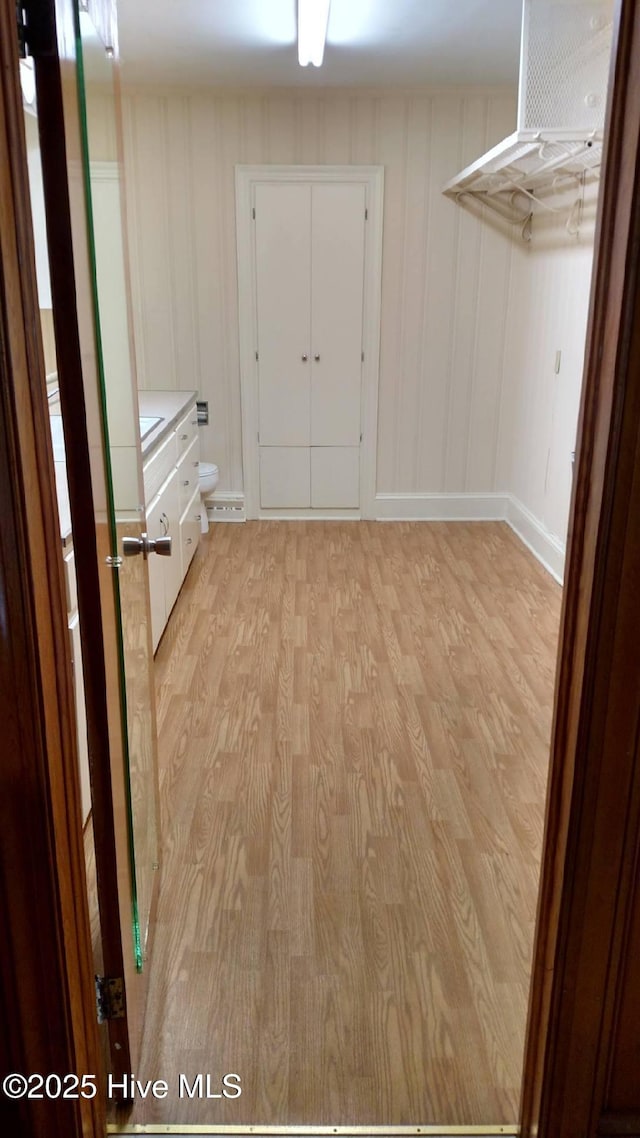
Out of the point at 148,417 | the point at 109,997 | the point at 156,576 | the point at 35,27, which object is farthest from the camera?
the point at 148,417

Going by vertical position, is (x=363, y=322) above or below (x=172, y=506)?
above

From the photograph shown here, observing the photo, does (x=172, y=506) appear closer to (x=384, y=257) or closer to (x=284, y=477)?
(x=284, y=477)

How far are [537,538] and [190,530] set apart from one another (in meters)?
1.97

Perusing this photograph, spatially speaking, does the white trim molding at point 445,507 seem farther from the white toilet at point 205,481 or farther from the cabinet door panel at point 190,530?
the cabinet door panel at point 190,530

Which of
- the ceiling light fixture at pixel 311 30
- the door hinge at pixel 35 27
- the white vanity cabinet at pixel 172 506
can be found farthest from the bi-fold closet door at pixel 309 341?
the door hinge at pixel 35 27

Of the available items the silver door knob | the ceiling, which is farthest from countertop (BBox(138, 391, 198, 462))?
the ceiling

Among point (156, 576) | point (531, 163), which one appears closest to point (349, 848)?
point (156, 576)

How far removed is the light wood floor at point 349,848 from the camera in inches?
65.8

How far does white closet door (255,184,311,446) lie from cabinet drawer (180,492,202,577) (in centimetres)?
87

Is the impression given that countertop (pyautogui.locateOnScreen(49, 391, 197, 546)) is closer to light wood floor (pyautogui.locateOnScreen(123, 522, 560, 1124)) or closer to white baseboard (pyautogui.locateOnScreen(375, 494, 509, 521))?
light wood floor (pyautogui.locateOnScreen(123, 522, 560, 1124))

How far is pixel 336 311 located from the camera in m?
5.08

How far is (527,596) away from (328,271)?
7.57 feet

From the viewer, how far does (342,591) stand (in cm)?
425

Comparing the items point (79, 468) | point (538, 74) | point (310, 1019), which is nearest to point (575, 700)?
point (79, 468)
